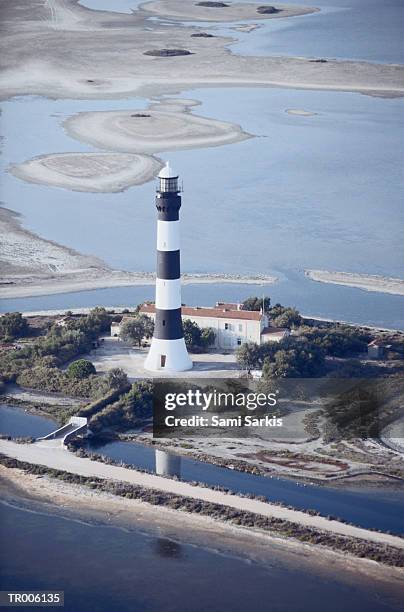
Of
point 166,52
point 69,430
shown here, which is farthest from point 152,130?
point 69,430

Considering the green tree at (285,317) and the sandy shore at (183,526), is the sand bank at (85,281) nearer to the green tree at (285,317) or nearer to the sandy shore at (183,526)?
the green tree at (285,317)

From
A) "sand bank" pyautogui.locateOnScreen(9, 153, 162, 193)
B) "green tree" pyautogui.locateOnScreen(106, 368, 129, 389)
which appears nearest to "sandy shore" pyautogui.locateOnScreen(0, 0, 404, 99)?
"sand bank" pyautogui.locateOnScreen(9, 153, 162, 193)

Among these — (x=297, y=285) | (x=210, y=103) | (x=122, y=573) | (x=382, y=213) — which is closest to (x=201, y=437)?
(x=122, y=573)

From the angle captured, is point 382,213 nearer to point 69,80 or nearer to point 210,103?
point 210,103

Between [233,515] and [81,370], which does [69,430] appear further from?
[233,515]

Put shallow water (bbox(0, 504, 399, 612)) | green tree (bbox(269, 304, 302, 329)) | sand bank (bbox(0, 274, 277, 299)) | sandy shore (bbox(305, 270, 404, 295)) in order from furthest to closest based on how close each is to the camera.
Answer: sandy shore (bbox(305, 270, 404, 295)) → sand bank (bbox(0, 274, 277, 299)) → green tree (bbox(269, 304, 302, 329)) → shallow water (bbox(0, 504, 399, 612))

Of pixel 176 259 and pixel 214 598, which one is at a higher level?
pixel 176 259

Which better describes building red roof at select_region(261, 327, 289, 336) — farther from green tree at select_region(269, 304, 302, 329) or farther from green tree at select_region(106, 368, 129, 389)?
green tree at select_region(106, 368, 129, 389)
